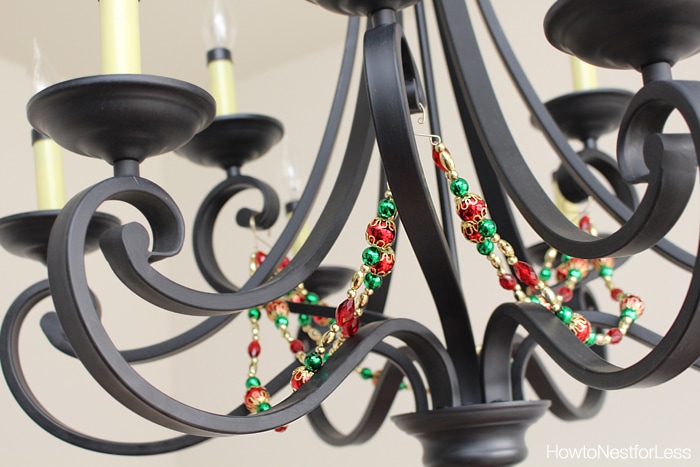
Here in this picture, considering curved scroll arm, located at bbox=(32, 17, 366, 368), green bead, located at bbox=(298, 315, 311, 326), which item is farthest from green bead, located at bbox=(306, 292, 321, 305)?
curved scroll arm, located at bbox=(32, 17, 366, 368)

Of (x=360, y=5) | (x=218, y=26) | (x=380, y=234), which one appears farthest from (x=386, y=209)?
(x=218, y=26)

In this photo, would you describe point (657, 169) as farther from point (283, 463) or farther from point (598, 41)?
point (283, 463)

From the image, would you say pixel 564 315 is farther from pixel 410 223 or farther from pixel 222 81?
pixel 222 81

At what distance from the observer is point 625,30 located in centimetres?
42

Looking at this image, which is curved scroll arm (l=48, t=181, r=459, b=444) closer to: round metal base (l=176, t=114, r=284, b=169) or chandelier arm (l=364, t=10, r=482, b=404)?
chandelier arm (l=364, t=10, r=482, b=404)

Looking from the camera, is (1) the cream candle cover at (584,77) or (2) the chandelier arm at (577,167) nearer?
(2) the chandelier arm at (577,167)

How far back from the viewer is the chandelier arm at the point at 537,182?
0.38 metres

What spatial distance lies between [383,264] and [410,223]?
2.0 inches

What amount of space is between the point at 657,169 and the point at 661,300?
107cm

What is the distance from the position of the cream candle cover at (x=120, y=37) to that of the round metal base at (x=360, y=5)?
0.11m

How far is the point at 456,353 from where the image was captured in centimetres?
59

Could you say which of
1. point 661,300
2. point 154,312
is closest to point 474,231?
point 661,300

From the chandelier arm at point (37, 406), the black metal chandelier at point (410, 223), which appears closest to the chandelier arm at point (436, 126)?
the black metal chandelier at point (410, 223)

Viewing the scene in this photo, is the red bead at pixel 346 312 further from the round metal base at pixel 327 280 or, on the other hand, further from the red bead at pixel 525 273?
the round metal base at pixel 327 280
